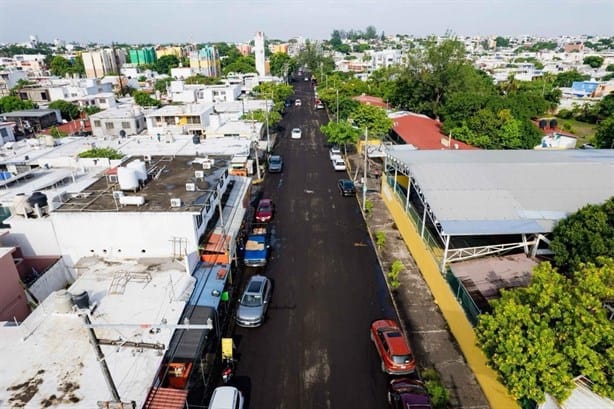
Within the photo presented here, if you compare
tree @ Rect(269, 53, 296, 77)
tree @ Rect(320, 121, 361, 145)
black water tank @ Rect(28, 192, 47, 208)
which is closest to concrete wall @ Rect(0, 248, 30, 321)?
black water tank @ Rect(28, 192, 47, 208)

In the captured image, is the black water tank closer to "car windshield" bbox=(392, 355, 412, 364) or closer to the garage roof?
"car windshield" bbox=(392, 355, 412, 364)

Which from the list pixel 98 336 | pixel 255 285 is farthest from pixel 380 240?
pixel 98 336

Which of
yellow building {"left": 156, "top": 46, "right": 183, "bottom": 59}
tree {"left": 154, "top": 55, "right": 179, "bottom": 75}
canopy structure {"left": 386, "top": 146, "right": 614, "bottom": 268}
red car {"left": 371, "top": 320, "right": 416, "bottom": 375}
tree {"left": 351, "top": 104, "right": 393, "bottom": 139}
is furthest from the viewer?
yellow building {"left": 156, "top": 46, "right": 183, "bottom": 59}

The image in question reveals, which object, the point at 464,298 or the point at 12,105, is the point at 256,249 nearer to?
the point at 464,298

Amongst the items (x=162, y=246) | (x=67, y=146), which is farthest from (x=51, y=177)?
(x=162, y=246)

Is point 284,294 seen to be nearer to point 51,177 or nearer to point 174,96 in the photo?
point 51,177

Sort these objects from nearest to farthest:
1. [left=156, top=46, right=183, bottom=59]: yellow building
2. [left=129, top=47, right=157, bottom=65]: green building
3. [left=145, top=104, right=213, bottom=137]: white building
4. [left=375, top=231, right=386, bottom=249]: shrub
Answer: [left=375, top=231, right=386, bottom=249]: shrub
[left=145, top=104, right=213, bottom=137]: white building
[left=129, top=47, right=157, bottom=65]: green building
[left=156, top=46, right=183, bottom=59]: yellow building
